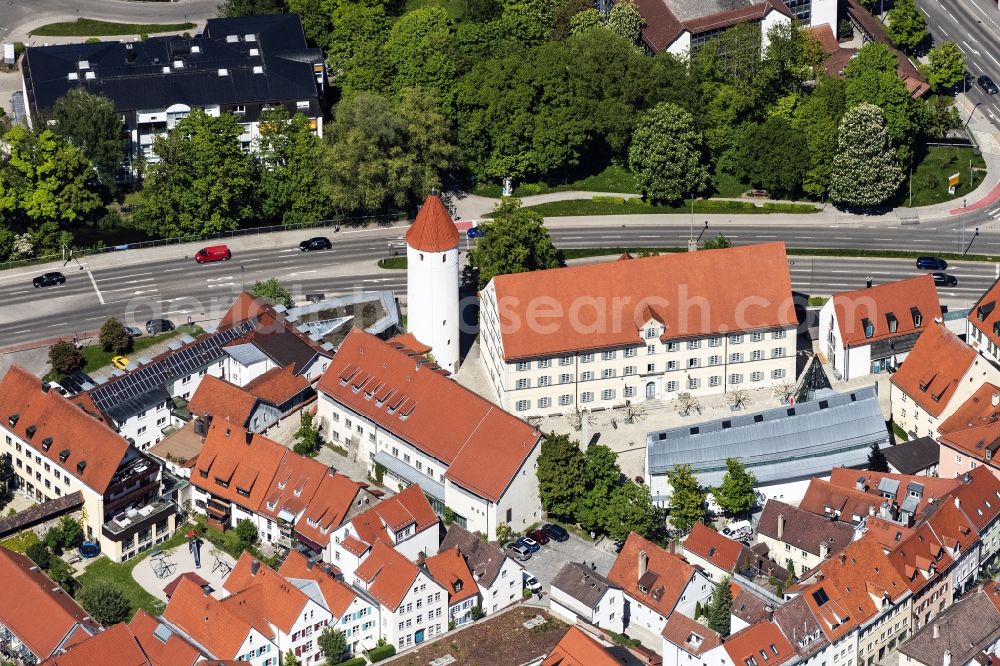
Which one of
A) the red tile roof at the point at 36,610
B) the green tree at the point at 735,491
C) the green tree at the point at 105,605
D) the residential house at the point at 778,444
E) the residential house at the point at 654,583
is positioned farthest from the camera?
the residential house at the point at 778,444

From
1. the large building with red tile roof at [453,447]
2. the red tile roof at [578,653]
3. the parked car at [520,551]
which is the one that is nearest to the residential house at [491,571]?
the parked car at [520,551]

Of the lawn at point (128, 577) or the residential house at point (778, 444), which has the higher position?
the residential house at point (778, 444)

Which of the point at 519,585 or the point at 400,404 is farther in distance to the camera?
the point at 400,404

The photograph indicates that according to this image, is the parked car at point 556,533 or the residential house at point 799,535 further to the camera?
the parked car at point 556,533

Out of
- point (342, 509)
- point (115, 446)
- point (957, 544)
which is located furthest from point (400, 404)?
point (957, 544)

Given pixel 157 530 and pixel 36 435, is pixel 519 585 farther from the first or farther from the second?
pixel 36 435

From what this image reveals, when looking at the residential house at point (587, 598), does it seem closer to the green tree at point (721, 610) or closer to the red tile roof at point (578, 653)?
the green tree at point (721, 610)
